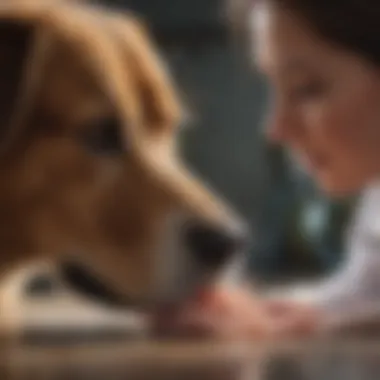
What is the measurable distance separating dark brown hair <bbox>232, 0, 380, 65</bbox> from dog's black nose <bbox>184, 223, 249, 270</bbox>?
0.81ft

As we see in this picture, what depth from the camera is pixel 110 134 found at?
44.5 inches

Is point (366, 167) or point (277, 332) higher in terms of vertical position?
point (366, 167)

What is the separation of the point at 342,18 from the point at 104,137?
31cm

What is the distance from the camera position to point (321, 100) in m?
1.17

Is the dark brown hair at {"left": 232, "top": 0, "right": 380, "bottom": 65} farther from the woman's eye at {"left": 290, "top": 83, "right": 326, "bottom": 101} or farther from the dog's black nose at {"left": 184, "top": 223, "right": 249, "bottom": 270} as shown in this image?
the dog's black nose at {"left": 184, "top": 223, "right": 249, "bottom": 270}

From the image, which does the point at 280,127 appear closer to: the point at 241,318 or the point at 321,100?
the point at 321,100

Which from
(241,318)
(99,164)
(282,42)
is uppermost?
(282,42)

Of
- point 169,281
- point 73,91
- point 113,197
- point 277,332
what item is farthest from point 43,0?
point 277,332

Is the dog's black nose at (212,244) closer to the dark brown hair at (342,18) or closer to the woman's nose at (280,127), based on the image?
the woman's nose at (280,127)

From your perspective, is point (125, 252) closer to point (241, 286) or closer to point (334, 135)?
point (241, 286)

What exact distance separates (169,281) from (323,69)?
1.00 feet

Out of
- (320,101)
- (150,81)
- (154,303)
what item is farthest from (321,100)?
(154,303)

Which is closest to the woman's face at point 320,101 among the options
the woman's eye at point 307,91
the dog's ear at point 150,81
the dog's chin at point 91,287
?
the woman's eye at point 307,91

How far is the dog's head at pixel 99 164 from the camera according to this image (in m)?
1.10
